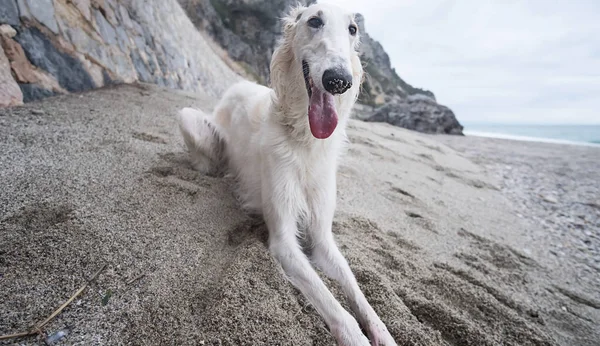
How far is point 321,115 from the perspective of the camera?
1.88m

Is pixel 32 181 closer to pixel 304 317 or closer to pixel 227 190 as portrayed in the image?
pixel 227 190

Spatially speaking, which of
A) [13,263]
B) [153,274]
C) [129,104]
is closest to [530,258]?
[153,274]

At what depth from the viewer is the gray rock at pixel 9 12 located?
322 cm

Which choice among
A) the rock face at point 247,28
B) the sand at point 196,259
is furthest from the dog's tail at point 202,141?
the rock face at point 247,28

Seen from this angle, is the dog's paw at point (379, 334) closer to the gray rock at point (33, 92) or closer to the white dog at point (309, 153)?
the white dog at point (309, 153)

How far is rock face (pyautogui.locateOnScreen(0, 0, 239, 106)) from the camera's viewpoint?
10.9 ft

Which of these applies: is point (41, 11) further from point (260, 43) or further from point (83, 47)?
point (260, 43)

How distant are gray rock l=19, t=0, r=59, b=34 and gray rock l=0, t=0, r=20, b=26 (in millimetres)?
76

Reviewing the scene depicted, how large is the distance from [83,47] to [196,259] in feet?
13.3

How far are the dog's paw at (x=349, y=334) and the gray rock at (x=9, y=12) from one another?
4.35 meters

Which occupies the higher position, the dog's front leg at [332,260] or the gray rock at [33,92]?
the gray rock at [33,92]

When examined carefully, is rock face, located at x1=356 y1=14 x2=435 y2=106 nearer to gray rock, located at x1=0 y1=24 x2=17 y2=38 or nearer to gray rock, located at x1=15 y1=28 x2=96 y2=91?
gray rock, located at x1=15 y1=28 x2=96 y2=91

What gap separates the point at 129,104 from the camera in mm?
4176

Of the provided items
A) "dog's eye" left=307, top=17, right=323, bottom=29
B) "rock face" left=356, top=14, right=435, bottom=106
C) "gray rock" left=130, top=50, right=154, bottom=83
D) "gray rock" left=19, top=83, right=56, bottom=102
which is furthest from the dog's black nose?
"rock face" left=356, top=14, right=435, bottom=106
